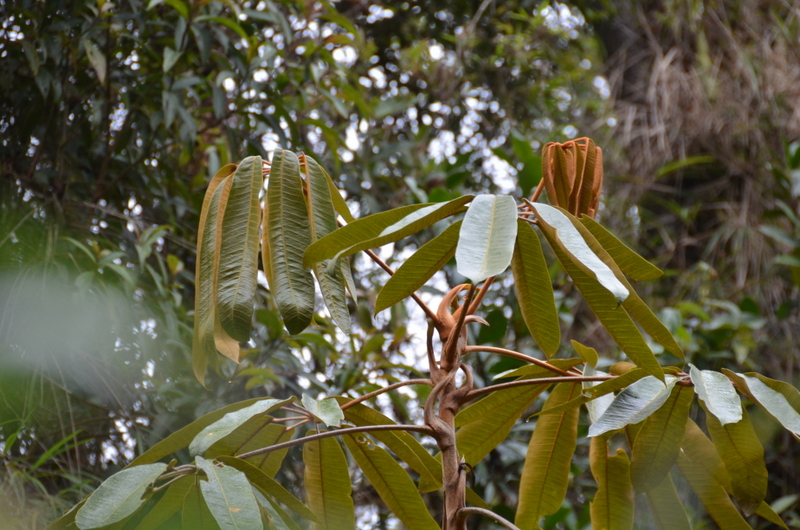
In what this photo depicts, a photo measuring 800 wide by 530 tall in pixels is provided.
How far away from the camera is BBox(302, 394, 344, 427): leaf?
0.58 m

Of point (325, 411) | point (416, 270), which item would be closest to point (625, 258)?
point (416, 270)

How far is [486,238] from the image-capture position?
523 mm

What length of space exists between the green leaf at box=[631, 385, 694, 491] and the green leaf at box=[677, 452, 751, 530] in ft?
0.30

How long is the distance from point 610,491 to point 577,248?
0.39m

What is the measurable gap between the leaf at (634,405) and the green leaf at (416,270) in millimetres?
187

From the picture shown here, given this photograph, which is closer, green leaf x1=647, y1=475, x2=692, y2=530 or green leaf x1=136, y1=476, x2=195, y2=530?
green leaf x1=136, y1=476, x2=195, y2=530

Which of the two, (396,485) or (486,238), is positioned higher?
(486,238)

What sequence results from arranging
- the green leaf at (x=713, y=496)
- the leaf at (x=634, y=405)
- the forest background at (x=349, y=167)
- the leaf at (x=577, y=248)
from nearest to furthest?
the leaf at (x=577, y=248)
the leaf at (x=634, y=405)
the green leaf at (x=713, y=496)
the forest background at (x=349, y=167)

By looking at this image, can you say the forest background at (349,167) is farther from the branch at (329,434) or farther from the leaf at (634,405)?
the leaf at (634,405)

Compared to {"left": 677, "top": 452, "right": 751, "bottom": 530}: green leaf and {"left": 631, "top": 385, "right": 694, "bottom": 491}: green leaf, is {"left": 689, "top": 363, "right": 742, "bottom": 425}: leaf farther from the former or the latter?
{"left": 677, "top": 452, "right": 751, "bottom": 530}: green leaf

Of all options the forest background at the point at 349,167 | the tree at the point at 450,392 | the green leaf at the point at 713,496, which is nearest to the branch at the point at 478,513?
the tree at the point at 450,392

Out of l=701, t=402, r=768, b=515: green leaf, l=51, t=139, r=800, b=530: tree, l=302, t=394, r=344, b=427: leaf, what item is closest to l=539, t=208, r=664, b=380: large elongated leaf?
l=51, t=139, r=800, b=530: tree

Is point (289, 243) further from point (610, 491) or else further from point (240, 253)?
point (610, 491)

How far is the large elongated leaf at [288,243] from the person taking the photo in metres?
0.60
